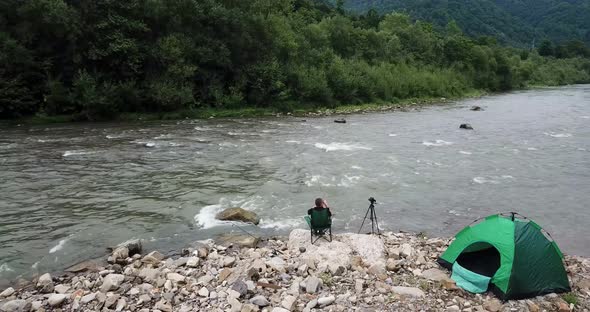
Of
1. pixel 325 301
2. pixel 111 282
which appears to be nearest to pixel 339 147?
pixel 325 301

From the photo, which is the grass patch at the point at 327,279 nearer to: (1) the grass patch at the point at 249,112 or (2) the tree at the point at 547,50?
(1) the grass patch at the point at 249,112

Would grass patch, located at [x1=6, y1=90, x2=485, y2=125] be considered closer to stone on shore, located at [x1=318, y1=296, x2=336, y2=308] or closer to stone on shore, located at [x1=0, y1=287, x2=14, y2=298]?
stone on shore, located at [x1=0, y1=287, x2=14, y2=298]

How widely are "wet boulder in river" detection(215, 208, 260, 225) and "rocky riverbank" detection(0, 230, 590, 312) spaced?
8.41 ft

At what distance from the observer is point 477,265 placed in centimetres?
1077

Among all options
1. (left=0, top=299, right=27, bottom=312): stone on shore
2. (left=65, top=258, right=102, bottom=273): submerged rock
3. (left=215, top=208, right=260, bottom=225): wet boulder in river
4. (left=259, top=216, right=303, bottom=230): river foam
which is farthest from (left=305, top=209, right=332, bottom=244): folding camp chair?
(left=0, top=299, right=27, bottom=312): stone on shore

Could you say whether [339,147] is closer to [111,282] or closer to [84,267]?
[84,267]

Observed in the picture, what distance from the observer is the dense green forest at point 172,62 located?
3766 cm

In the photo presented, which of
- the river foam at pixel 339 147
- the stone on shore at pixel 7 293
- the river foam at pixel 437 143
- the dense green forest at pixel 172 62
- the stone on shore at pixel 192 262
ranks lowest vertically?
the river foam at pixel 437 143

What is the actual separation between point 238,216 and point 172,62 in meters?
31.8

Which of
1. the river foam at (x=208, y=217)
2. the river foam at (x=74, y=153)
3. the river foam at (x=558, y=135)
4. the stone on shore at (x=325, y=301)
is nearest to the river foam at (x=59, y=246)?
the river foam at (x=208, y=217)

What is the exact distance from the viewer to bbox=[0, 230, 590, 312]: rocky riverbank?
895 centimetres

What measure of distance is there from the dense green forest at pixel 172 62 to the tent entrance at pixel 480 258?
34.8 m

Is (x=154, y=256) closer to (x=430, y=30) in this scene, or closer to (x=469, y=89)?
(x=469, y=89)

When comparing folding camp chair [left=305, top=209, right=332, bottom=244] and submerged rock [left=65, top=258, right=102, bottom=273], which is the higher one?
folding camp chair [left=305, top=209, right=332, bottom=244]
